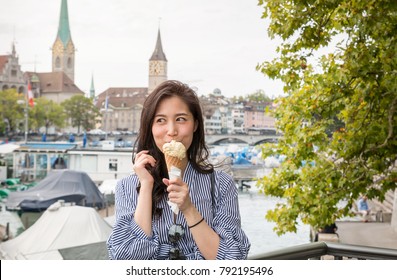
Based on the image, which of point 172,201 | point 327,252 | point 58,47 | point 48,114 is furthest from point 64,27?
point 172,201

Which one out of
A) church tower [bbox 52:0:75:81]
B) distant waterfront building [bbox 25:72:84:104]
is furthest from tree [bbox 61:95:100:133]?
church tower [bbox 52:0:75:81]

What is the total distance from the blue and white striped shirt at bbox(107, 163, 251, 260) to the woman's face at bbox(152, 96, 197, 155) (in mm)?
68

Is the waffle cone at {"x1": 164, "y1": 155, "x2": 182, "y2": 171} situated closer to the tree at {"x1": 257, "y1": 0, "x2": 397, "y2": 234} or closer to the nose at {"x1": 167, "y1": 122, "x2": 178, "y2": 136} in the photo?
the nose at {"x1": 167, "y1": 122, "x2": 178, "y2": 136}

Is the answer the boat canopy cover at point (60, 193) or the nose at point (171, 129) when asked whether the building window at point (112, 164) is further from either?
the nose at point (171, 129)

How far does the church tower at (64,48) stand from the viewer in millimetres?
8938

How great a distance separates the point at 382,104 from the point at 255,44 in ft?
15.1

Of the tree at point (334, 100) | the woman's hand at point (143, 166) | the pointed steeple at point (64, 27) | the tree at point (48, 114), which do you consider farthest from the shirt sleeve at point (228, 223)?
the tree at point (48, 114)

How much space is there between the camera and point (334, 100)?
297 centimetres

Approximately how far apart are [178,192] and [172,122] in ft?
0.37

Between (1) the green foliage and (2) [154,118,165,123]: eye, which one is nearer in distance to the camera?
(2) [154,118,165,123]: eye

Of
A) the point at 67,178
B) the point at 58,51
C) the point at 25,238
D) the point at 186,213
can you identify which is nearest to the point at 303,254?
the point at 186,213

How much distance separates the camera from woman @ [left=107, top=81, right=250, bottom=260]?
0.94 metres

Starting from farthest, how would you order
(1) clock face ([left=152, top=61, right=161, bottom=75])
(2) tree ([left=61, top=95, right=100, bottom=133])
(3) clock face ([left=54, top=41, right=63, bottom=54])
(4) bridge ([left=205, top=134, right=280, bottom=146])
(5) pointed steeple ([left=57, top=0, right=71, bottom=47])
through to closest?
(2) tree ([left=61, top=95, right=100, bottom=133]) < (3) clock face ([left=54, top=41, right=63, bottom=54]) < (4) bridge ([left=205, top=134, right=280, bottom=146]) < (1) clock face ([left=152, top=61, right=161, bottom=75]) < (5) pointed steeple ([left=57, top=0, right=71, bottom=47])

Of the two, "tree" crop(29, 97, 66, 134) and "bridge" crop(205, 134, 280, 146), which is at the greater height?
"tree" crop(29, 97, 66, 134)
